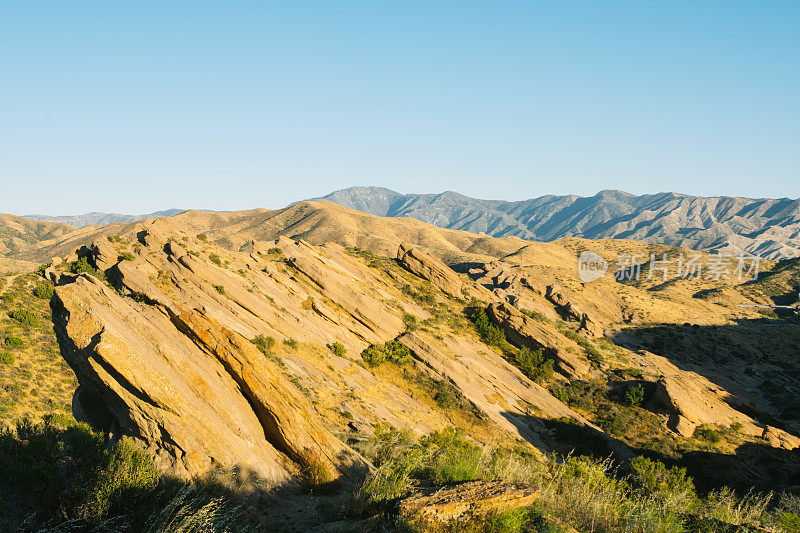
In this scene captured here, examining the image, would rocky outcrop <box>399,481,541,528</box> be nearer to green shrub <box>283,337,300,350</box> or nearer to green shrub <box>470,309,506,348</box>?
green shrub <box>283,337,300,350</box>

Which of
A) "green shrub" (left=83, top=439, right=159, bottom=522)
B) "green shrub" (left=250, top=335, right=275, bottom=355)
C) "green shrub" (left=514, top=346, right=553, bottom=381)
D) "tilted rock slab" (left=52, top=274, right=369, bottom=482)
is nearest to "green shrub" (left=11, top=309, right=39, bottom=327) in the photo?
"green shrub" (left=250, top=335, right=275, bottom=355)

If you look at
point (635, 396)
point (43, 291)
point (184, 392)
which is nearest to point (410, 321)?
point (635, 396)

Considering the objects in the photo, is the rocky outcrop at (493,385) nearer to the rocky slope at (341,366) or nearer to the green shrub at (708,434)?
the rocky slope at (341,366)

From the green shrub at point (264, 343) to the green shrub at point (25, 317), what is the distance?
20.8 metres

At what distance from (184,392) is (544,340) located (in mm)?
28964

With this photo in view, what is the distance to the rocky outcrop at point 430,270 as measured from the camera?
41500mm

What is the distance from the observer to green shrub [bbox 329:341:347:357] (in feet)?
81.8

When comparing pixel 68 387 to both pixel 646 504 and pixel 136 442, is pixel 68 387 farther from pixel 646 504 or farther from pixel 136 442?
pixel 646 504

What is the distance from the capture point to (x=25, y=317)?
29656mm

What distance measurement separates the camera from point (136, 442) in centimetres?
831

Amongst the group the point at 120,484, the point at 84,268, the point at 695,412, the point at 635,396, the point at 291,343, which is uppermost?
the point at 84,268

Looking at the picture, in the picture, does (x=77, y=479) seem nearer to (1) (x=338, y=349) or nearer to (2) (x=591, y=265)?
(1) (x=338, y=349)

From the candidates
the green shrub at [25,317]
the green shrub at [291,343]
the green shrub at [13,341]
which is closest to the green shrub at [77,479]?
the green shrub at [291,343]

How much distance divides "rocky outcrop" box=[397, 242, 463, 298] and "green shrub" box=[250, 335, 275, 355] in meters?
22.1
